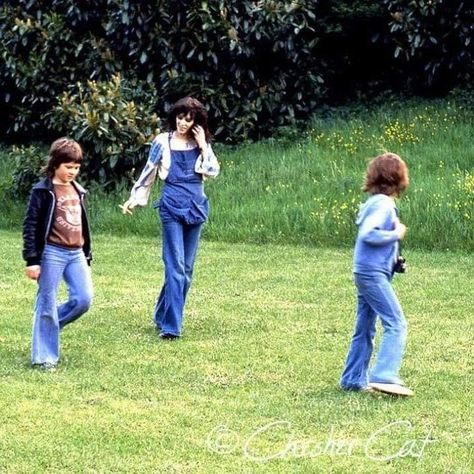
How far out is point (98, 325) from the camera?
9727 mm

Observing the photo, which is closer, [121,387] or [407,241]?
[121,387]

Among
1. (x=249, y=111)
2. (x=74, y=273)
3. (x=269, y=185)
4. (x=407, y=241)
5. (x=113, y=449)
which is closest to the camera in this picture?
(x=113, y=449)

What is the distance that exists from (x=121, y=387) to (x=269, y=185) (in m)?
8.26

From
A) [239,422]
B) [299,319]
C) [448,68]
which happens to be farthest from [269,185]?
[239,422]

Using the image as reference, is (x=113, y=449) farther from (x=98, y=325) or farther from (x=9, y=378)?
(x=98, y=325)

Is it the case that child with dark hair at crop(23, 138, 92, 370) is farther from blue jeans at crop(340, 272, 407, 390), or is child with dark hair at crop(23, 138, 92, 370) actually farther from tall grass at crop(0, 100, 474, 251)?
tall grass at crop(0, 100, 474, 251)

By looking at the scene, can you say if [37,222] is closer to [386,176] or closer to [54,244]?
[54,244]

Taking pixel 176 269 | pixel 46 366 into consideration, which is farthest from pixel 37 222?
pixel 176 269

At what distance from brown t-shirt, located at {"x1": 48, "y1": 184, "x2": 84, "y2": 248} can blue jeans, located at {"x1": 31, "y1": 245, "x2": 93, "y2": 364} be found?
0.19 feet

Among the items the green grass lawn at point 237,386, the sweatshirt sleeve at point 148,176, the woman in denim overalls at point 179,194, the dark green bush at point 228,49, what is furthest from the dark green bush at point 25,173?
the woman in denim overalls at point 179,194

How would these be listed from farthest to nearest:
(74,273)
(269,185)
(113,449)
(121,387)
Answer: (269,185) → (74,273) → (121,387) → (113,449)

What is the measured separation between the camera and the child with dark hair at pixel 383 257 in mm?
7230

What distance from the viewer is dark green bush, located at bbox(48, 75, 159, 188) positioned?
1617 cm

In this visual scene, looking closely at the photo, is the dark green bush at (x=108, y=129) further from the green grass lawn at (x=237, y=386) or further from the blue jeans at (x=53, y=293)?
the blue jeans at (x=53, y=293)
